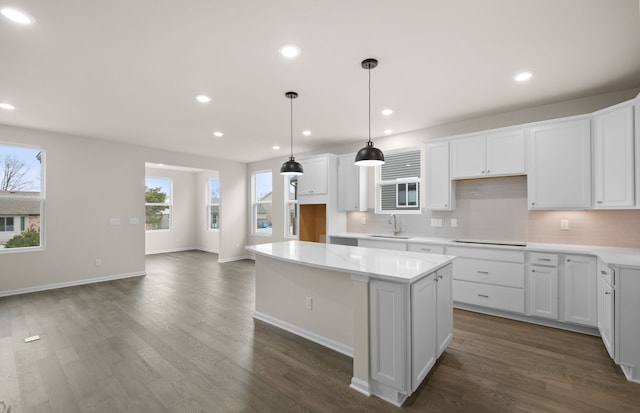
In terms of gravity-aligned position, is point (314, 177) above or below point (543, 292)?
above

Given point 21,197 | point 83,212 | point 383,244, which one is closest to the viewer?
point 383,244

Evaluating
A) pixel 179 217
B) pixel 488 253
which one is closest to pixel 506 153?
pixel 488 253

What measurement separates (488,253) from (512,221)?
0.71 metres

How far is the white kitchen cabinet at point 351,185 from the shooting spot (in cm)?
529

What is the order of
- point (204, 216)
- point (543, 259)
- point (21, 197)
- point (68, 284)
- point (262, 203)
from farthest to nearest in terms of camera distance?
point (204, 216) → point (262, 203) → point (68, 284) → point (21, 197) → point (543, 259)

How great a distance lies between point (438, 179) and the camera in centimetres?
436

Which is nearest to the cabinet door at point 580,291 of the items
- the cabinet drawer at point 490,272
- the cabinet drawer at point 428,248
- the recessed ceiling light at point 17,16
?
the cabinet drawer at point 490,272

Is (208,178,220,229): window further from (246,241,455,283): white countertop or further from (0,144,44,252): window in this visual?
(246,241,455,283): white countertop

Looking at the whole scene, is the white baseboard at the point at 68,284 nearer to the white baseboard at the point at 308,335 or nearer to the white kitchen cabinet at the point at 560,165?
the white baseboard at the point at 308,335

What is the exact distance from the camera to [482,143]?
3943 mm

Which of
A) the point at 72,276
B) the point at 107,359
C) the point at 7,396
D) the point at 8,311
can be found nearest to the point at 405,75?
the point at 107,359

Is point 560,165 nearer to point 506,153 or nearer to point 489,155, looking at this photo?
point 506,153

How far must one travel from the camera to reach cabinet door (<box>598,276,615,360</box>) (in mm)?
2494

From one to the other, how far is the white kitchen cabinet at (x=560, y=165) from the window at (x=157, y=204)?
9.04 metres
